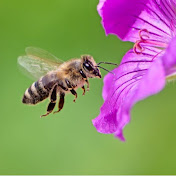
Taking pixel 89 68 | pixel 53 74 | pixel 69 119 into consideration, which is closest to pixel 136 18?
pixel 89 68

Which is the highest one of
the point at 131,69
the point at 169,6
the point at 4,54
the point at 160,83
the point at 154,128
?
the point at 4,54

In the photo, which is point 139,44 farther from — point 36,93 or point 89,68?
point 36,93

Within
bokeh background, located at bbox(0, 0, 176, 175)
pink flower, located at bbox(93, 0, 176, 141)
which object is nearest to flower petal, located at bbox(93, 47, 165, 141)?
pink flower, located at bbox(93, 0, 176, 141)

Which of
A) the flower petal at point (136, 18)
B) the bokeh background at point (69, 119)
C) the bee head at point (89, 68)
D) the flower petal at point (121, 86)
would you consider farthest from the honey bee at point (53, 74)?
the bokeh background at point (69, 119)

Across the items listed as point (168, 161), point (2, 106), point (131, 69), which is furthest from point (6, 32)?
point (131, 69)

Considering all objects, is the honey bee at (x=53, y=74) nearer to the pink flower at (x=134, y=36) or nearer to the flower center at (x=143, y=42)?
the pink flower at (x=134, y=36)

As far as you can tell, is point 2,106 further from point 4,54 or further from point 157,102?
point 157,102

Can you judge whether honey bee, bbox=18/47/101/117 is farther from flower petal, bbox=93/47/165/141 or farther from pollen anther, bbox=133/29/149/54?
pollen anther, bbox=133/29/149/54
